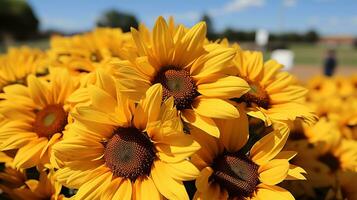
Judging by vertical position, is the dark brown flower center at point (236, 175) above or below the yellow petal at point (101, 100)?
below

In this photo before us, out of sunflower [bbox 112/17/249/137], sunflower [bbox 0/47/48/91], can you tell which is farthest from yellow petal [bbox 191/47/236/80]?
sunflower [bbox 0/47/48/91]

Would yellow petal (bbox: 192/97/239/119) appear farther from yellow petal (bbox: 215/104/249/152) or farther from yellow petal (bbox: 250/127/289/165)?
yellow petal (bbox: 250/127/289/165)

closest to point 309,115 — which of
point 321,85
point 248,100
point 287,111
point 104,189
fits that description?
point 287,111

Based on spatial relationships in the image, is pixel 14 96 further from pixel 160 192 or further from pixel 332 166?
pixel 332 166

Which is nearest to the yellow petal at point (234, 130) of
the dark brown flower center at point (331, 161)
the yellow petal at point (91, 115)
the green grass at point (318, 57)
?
the yellow petal at point (91, 115)

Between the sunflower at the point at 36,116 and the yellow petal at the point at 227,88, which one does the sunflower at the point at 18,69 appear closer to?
the sunflower at the point at 36,116

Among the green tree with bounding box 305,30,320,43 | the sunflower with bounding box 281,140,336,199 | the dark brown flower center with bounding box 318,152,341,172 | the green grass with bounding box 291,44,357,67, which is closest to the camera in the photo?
the sunflower with bounding box 281,140,336,199

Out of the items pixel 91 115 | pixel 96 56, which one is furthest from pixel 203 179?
pixel 96 56
